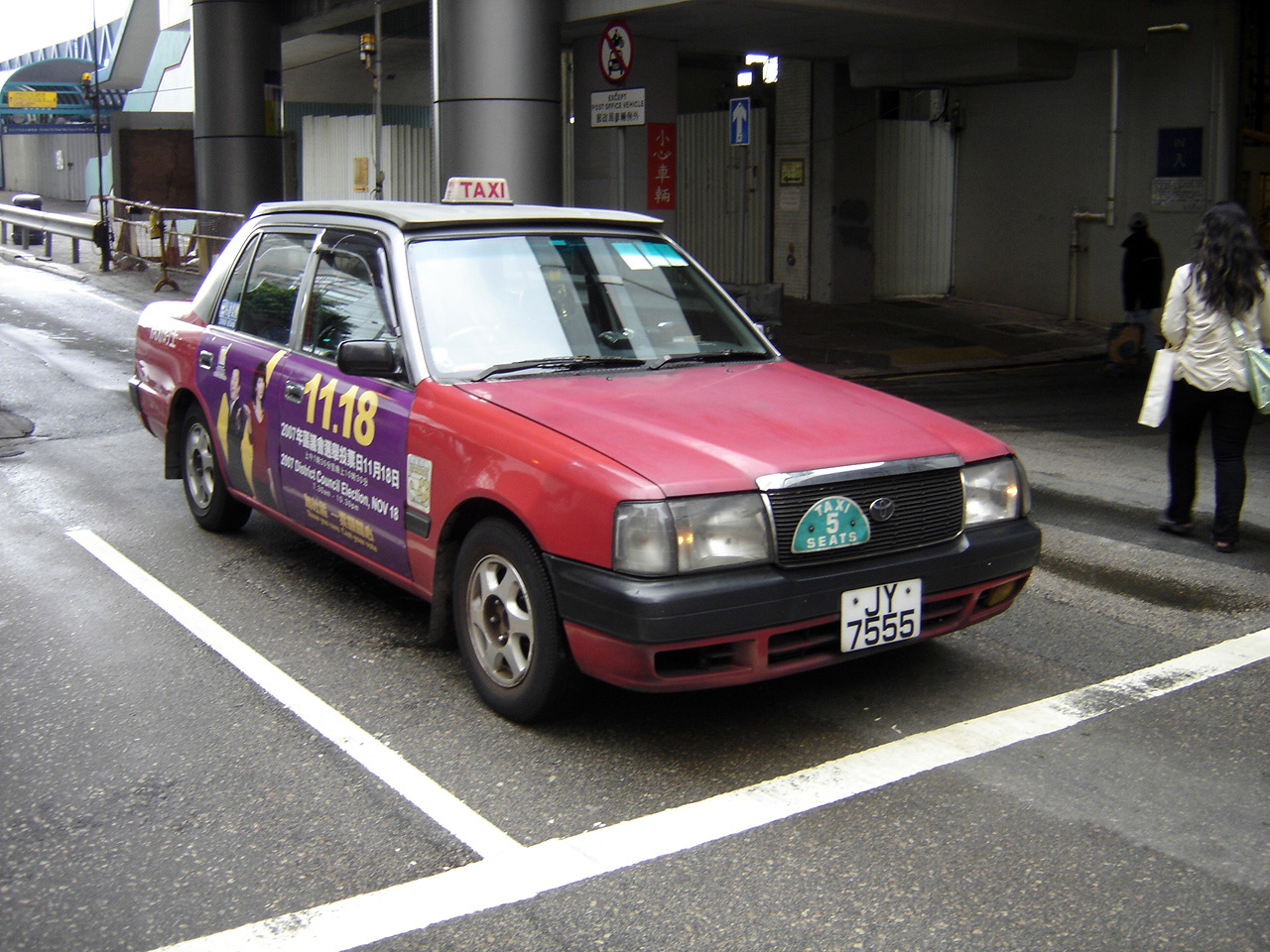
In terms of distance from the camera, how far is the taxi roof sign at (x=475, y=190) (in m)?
6.24

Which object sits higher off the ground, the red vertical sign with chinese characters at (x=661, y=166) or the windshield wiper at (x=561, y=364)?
the red vertical sign with chinese characters at (x=661, y=166)

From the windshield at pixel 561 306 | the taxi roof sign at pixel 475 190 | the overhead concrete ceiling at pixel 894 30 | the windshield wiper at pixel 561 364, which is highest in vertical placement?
the overhead concrete ceiling at pixel 894 30

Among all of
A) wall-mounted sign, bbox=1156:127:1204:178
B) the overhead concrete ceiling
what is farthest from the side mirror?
wall-mounted sign, bbox=1156:127:1204:178

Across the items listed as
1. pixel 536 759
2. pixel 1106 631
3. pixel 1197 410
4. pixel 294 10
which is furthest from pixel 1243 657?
pixel 294 10

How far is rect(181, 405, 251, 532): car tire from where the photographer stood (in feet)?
21.4

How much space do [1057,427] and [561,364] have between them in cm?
737

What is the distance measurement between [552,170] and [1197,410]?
30.8 ft

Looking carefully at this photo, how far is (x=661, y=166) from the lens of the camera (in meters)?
15.7

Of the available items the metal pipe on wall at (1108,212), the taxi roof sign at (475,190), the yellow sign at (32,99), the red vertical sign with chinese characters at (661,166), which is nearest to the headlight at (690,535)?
the taxi roof sign at (475,190)

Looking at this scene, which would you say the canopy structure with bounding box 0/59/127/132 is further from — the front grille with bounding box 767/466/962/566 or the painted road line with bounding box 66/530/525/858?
the front grille with bounding box 767/466/962/566

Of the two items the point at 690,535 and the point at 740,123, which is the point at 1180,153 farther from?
the point at 690,535

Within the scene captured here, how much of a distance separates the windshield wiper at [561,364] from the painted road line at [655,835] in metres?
1.69

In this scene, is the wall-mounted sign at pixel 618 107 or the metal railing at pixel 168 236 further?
the metal railing at pixel 168 236

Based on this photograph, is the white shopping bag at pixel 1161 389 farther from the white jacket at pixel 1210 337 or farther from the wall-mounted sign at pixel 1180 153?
the wall-mounted sign at pixel 1180 153
